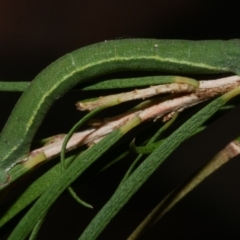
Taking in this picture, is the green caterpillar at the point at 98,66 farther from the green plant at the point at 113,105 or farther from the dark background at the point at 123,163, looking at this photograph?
the dark background at the point at 123,163

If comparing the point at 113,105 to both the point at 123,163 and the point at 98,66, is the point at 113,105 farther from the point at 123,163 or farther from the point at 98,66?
the point at 123,163

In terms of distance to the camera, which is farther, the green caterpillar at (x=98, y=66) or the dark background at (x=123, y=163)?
the dark background at (x=123, y=163)

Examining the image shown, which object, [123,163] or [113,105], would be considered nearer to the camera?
[113,105]

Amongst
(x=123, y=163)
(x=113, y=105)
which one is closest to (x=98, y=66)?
(x=113, y=105)

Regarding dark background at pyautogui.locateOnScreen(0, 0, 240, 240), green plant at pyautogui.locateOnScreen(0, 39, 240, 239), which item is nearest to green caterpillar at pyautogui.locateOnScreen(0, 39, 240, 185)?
green plant at pyautogui.locateOnScreen(0, 39, 240, 239)

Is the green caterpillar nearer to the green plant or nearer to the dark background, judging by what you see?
the green plant

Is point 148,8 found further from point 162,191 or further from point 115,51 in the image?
point 115,51

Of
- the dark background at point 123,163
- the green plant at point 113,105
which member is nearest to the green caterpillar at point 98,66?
the green plant at point 113,105
